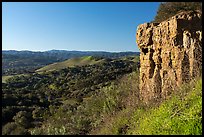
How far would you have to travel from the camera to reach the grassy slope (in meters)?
6.57

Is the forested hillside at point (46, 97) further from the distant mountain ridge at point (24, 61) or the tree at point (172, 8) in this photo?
the distant mountain ridge at point (24, 61)

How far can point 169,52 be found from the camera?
11344 mm

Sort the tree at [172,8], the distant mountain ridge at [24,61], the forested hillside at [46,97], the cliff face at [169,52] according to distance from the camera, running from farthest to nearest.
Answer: the distant mountain ridge at [24,61] → the forested hillside at [46,97] → the tree at [172,8] → the cliff face at [169,52]

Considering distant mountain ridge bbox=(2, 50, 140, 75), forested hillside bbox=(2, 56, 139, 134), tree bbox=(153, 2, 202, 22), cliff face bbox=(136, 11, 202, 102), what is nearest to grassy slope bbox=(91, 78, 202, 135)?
cliff face bbox=(136, 11, 202, 102)

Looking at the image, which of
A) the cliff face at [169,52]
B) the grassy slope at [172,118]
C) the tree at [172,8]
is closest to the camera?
the grassy slope at [172,118]

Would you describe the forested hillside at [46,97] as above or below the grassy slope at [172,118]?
below

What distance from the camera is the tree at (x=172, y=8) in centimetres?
1285

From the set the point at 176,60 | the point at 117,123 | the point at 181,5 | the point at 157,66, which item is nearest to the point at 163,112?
the point at 117,123

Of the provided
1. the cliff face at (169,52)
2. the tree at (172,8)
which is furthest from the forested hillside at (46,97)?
the tree at (172,8)

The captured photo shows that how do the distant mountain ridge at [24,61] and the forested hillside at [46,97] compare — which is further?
the distant mountain ridge at [24,61]

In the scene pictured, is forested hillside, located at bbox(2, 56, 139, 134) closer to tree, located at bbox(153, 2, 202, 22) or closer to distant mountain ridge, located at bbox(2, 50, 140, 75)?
tree, located at bbox(153, 2, 202, 22)

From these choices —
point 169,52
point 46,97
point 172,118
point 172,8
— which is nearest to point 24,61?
point 46,97

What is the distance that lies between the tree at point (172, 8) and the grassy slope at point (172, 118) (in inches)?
179

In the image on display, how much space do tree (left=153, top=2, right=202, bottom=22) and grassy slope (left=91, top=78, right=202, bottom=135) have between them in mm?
4540
